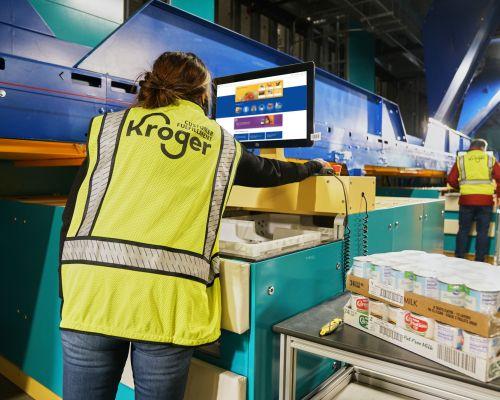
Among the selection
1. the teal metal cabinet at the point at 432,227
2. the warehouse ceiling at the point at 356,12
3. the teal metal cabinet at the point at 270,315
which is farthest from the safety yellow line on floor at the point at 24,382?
the warehouse ceiling at the point at 356,12

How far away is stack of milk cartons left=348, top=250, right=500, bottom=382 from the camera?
98cm

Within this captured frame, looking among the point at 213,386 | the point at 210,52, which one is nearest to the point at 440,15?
the point at 210,52

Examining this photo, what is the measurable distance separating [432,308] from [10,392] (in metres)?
2.07

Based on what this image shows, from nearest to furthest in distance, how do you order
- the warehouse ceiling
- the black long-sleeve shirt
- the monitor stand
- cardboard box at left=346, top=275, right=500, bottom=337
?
cardboard box at left=346, top=275, right=500, bottom=337
the black long-sleeve shirt
the monitor stand
the warehouse ceiling

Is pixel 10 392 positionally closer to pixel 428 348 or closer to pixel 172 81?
pixel 172 81

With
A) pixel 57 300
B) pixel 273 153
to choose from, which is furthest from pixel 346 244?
pixel 57 300

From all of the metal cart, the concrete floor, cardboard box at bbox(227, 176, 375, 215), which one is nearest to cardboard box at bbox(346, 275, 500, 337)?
the metal cart

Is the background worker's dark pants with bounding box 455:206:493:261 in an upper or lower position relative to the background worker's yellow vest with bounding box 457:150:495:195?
lower

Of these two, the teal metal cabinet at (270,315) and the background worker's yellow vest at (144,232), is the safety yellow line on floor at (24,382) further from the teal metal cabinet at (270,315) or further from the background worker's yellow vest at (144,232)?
the background worker's yellow vest at (144,232)

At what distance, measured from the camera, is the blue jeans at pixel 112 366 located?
3.31ft

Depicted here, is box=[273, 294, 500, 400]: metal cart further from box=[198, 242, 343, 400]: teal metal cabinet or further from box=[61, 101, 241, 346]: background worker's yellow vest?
box=[61, 101, 241, 346]: background worker's yellow vest

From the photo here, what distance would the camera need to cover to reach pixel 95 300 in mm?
982

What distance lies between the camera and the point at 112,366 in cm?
105

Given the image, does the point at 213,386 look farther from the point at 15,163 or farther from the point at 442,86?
the point at 442,86
